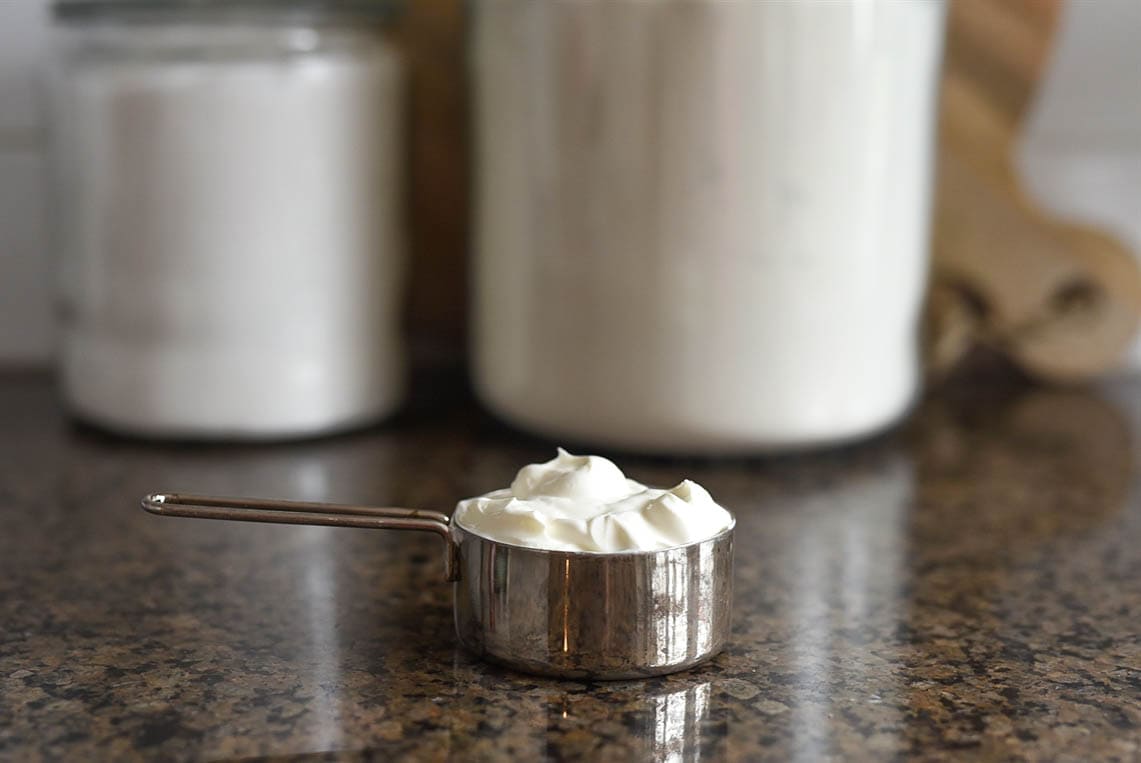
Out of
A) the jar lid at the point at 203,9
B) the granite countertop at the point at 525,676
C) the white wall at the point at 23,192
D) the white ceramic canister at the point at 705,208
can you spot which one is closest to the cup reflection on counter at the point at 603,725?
the granite countertop at the point at 525,676

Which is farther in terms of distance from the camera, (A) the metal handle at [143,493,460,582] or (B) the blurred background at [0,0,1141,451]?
(B) the blurred background at [0,0,1141,451]

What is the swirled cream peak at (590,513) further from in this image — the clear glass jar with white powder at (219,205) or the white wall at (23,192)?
the white wall at (23,192)

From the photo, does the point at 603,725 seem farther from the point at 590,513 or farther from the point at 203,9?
the point at 203,9

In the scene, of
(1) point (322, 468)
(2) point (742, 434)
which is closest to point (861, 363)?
(2) point (742, 434)

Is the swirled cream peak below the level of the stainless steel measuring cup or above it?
above

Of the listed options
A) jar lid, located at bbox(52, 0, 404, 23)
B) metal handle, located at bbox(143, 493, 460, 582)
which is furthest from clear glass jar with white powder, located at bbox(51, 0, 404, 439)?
metal handle, located at bbox(143, 493, 460, 582)

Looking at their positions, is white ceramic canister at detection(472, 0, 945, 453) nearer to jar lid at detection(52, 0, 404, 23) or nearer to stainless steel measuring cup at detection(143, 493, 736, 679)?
jar lid at detection(52, 0, 404, 23)

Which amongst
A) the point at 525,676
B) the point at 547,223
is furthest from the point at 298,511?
the point at 547,223
